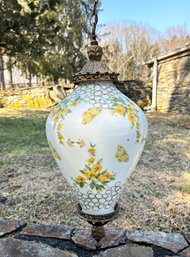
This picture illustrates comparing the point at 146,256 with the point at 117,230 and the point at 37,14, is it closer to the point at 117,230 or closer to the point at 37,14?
the point at 117,230

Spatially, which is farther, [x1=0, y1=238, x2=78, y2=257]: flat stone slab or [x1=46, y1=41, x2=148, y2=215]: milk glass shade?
[x1=0, y1=238, x2=78, y2=257]: flat stone slab

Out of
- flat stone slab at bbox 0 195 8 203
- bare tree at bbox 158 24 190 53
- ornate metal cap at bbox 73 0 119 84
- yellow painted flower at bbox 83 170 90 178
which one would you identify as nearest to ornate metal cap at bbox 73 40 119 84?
ornate metal cap at bbox 73 0 119 84

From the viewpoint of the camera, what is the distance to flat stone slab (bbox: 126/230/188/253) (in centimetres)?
138

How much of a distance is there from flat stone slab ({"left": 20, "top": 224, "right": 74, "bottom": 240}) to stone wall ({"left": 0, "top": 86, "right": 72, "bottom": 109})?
751cm

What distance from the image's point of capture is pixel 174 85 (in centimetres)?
730

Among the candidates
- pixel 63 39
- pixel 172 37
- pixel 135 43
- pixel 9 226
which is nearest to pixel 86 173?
pixel 9 226

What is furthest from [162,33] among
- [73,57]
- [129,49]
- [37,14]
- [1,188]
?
[1,188]

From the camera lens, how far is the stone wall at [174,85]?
6793mm

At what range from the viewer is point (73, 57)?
1125 cm

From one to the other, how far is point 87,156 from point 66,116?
0.16m

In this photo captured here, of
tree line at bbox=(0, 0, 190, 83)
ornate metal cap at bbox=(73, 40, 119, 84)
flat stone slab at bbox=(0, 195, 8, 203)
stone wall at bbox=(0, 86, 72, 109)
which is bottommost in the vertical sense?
flat stone slab at bbox=(0, 195, 8, 203)

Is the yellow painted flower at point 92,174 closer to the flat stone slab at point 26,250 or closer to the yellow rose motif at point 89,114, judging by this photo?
the yellow rose motif at point 89,114

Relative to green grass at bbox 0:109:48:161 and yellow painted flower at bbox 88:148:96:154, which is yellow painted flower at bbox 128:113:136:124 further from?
green grass at bbox 0:109:48:161

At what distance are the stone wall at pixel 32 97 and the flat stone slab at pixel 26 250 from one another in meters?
7.65
